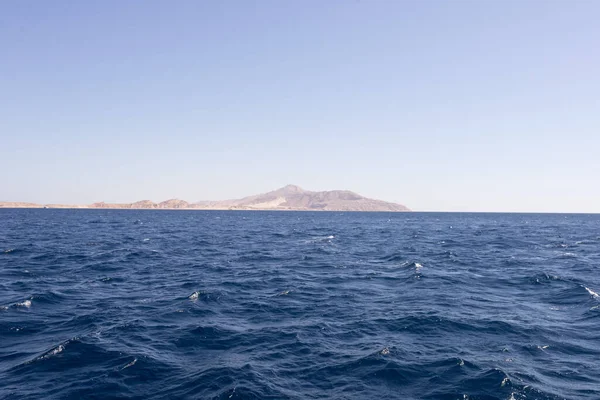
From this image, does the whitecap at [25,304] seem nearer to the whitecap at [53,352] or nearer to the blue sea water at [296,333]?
the blue sea water at [296,333]

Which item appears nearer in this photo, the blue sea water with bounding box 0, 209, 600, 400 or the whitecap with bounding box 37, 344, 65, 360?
the blue sea water with bounding box 0, 209, 600, 400

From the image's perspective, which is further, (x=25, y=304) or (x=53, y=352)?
Result: (x=25, y=304)

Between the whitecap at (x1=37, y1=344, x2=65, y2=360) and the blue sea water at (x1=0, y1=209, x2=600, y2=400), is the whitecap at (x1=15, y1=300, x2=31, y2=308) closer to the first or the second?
the blue sea water at (x1=0, y1=209, x2=600, y2=400)

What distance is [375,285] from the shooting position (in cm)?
3228

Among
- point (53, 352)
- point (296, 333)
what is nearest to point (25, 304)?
point (53, 352)

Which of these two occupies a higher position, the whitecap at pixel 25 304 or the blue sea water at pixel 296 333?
the whitecap at pixel 25 304

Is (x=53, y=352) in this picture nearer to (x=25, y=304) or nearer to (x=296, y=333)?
(x=25, y=304)

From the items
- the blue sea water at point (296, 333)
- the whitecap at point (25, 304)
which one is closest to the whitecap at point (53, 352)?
the blue sea water at point (296, 333)

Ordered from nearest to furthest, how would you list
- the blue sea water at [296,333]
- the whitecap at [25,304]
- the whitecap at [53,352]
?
1. the blue sea water at [296,333]
2. the whitecap at [53,352]
3. the whitecap at [25,304]

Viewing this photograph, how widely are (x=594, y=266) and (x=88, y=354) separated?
49.8m

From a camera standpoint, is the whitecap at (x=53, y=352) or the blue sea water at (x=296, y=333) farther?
the whitecap at (x=53, y=352)

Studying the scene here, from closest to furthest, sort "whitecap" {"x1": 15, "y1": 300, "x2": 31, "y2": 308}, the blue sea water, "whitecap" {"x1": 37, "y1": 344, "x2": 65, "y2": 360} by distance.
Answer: the blue sea water → "whitecap" {"x1": 37, "y1": 344, "x2": 65, "y2": 360} → "whitecap" {"x1": 15, "y1": 300, "x2": 31, "y2": 308}

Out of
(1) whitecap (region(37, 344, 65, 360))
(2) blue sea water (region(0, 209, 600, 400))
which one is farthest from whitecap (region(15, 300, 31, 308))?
(1) whitecap (region(37, 344, 65, 360))

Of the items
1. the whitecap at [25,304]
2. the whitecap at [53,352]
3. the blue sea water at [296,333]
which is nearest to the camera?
the blue sea water at [296,333]
